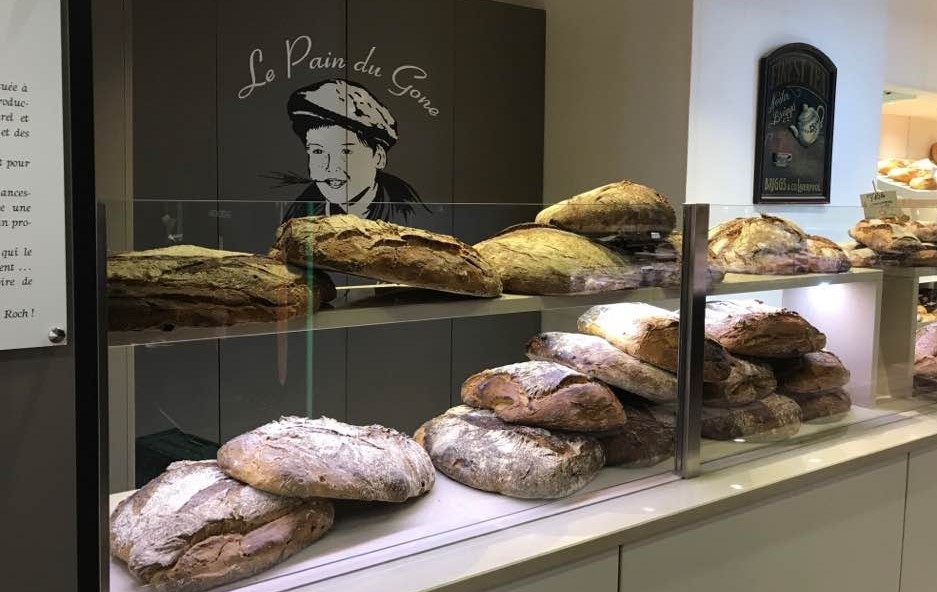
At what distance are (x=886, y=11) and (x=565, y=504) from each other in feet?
11.0

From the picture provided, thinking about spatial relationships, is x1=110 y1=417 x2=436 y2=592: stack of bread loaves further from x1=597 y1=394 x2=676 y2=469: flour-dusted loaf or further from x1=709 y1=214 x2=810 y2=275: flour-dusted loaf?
x1=709 y1=214 x2=810 y2=275: flour-dusted loaf

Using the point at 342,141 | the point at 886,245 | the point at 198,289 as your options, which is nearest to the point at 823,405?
the point at 886,245

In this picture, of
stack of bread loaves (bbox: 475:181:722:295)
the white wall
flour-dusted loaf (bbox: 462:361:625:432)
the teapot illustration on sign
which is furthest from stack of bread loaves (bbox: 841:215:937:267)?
the teapot illustration on sign

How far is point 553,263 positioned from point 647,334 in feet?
0.97

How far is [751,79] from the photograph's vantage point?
315 centimetres

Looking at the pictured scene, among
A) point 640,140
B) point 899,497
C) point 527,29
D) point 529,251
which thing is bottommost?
point 899,497

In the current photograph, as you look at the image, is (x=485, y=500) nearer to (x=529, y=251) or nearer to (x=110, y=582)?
(x=529, y=251)

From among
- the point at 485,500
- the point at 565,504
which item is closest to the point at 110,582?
the point at 485,500

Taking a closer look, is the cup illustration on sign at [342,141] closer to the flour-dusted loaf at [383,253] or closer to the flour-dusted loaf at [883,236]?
the flour-dusted loaf at [883,236]

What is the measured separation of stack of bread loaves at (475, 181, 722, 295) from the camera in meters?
1.34

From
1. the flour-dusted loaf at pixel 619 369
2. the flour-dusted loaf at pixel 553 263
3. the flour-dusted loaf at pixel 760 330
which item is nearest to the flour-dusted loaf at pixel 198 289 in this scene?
the flour-dusted loaf at pixel 553 263

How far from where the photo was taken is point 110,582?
98 centimetres

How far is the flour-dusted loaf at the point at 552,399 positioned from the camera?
1391 millimetres

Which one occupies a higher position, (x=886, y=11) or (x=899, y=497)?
(x=886, y=11)
